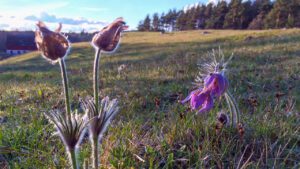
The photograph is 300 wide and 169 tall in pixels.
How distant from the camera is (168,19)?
3199 inches

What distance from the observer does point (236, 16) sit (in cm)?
5456

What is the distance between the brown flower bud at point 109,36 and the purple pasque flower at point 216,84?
27.8 inches

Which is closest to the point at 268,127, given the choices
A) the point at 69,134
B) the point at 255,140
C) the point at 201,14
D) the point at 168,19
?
the point at 255,140

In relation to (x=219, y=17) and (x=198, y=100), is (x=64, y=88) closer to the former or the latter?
(x=198, y=100)

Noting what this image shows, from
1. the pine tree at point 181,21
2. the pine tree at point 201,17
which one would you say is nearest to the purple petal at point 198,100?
the pine tree at point 201,17

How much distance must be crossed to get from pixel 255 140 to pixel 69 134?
1.32m

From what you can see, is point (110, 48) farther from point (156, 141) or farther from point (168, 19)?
point (168, 19)

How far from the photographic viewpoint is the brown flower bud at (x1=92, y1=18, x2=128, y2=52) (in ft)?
5.20

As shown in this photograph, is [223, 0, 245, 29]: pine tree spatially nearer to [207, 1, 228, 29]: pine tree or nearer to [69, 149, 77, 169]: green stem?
[207, 1, 228, 29]: pine tree

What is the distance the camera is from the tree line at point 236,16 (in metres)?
45.4

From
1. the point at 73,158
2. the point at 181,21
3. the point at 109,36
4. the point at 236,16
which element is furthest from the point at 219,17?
the point at 73,158

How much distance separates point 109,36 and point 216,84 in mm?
785

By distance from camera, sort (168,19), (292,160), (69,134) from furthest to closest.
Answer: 1. (168,19)
2. (292,160)
3. (69,134)

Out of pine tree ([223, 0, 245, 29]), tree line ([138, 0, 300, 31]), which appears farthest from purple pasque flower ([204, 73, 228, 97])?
pine tree ([223, 0, 245, 29])
